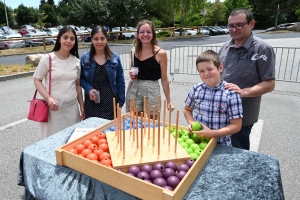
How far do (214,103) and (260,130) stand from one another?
10.4 ft

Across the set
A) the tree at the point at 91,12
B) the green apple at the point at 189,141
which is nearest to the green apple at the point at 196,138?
the green apple at the point at 189,141

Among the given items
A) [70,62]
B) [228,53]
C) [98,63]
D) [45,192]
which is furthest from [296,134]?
[45,192]

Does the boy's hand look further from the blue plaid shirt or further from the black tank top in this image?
the black tank top

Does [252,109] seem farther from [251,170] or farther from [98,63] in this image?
[98,63]

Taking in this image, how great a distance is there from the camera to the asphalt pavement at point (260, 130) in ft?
10.6

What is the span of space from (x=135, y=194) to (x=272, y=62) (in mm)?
1764

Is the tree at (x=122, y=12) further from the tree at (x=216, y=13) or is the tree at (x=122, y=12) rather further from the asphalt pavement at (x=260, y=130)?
the tree at (x=216, y=13)

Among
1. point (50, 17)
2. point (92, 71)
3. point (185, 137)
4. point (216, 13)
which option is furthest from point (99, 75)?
point (50, 17)

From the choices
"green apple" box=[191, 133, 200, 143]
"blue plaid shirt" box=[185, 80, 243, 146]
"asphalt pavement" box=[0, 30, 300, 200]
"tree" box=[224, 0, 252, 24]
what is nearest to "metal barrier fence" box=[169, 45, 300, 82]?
"asphalt pavement" box=[0, 30, 300, 200]

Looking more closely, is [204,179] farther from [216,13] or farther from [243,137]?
[216,13]

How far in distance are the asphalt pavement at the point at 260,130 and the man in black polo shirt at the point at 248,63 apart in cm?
142

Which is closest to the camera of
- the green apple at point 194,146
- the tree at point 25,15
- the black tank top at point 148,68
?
the green apple at point 194,146

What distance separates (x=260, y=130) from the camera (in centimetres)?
478

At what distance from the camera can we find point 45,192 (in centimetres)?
188
